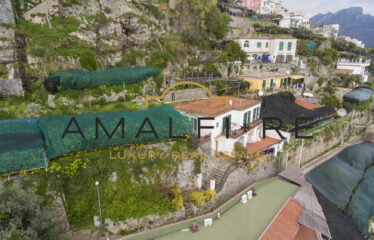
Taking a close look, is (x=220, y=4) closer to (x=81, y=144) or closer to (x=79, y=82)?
(x=79, y=82)

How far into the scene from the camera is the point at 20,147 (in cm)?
1019

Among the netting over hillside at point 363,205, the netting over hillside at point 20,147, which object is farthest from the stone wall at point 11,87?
the netting over hillside at point 363,205

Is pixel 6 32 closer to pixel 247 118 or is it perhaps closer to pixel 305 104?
pixel 247 118

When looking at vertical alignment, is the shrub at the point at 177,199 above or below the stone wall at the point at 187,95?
below

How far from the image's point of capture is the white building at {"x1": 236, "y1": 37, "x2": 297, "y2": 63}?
128ft

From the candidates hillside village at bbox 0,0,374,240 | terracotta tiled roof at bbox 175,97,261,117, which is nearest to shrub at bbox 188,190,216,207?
hillside village at bbox 0,0,374,240

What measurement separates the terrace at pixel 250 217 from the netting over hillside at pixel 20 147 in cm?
715

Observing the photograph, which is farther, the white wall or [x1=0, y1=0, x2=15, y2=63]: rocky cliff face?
[x1=0, y1=0, x2=15, y2=63]: rocky cliff face

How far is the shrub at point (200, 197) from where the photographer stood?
41.4ft

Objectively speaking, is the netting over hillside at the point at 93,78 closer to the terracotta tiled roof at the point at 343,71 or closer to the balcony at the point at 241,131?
the balcony at the point at 241,131

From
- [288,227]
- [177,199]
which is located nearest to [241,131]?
[288,227]

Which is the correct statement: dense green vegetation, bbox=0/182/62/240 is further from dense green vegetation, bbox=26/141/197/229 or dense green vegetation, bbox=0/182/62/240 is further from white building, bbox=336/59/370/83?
white building, bbox=336/59/370/83

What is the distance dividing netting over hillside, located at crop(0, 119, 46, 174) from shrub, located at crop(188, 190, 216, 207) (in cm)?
794

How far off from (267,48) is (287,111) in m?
21.9
